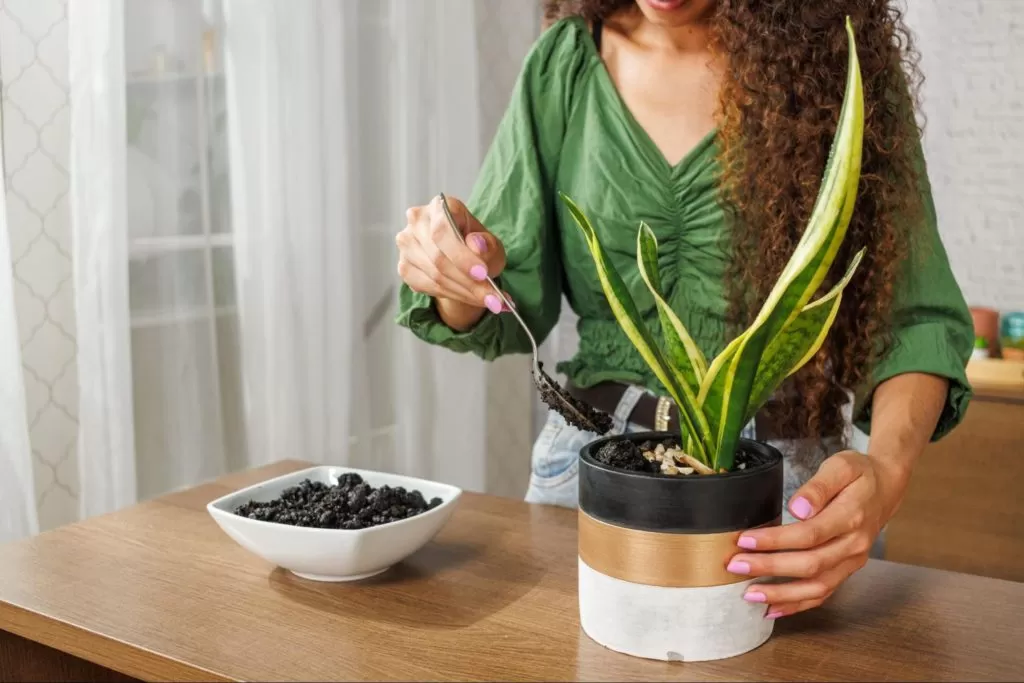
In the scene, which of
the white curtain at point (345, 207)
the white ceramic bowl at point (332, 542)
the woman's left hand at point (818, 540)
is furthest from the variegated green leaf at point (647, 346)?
the white curtain at point (345, 207)

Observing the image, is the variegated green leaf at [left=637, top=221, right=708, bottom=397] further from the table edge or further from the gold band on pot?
the table edge

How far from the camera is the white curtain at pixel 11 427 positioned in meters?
1.67

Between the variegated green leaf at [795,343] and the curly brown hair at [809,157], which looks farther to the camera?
the curly brown hair at [809,157]

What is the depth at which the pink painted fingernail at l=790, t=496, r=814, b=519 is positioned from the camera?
3.12 ft

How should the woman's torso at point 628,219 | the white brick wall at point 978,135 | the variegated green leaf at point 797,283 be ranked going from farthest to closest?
the white brick wall at point 978,135 < the woman's torso at point 628,219 < the variegated green leaf at point 797,283

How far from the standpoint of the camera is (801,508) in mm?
950

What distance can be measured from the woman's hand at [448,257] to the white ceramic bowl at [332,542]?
25 centimetres

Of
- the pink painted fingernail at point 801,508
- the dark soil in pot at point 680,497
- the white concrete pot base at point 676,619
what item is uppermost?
the dark soil in pot at point 680,497

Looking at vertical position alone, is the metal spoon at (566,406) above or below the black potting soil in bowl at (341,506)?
above

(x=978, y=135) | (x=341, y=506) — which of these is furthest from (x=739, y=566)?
(x=978, y=135)

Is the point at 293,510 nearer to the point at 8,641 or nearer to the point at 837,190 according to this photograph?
the point at 8,641

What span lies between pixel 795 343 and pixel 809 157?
53 cm

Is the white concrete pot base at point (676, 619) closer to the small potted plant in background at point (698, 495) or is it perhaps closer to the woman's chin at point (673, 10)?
the small potted plant in background at point (698, 495)

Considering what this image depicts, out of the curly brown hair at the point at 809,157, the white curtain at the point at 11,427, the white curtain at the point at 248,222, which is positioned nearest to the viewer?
the curly brown hair at the point at 809,157
